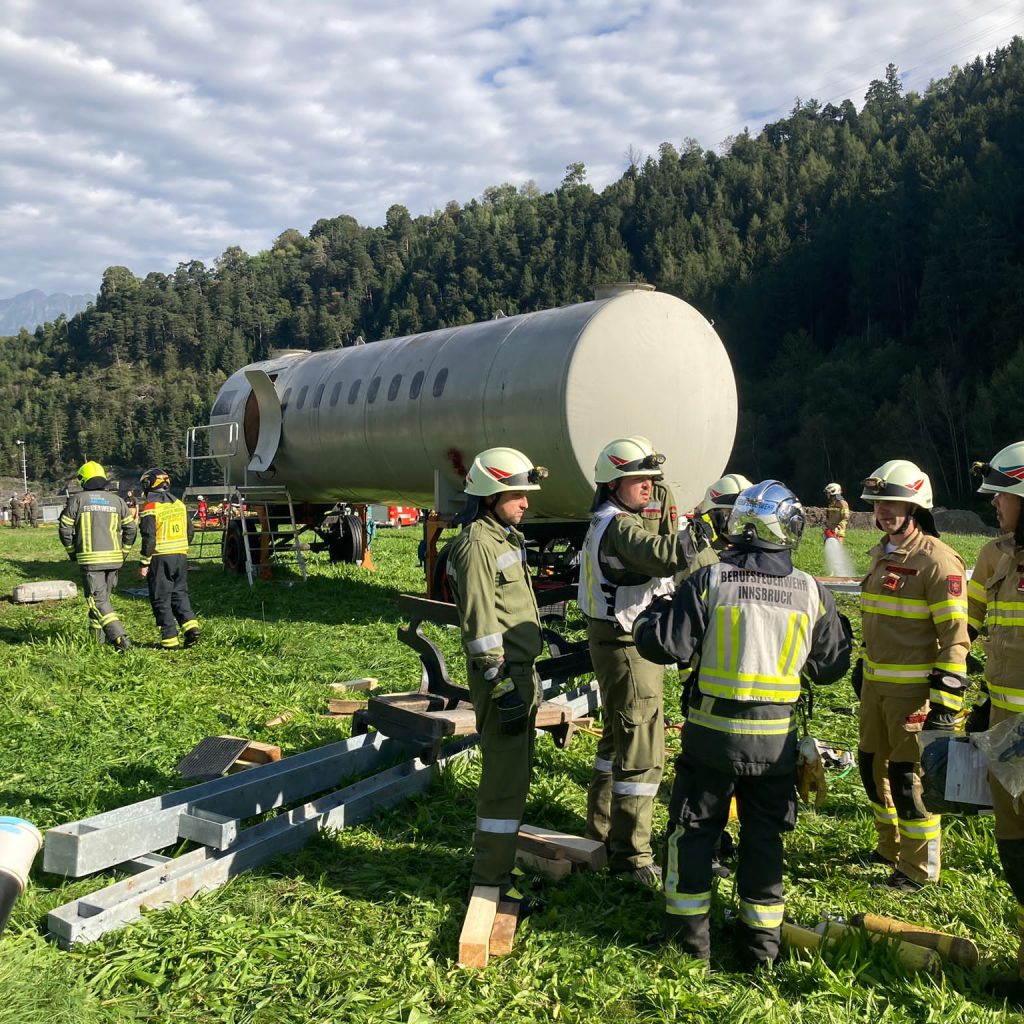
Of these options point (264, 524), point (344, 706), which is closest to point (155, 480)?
point (344, 706)

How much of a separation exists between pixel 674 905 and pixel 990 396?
177 ft

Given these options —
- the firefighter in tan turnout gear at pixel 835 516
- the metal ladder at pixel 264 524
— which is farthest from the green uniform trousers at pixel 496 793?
the firefighter in tan turnout gear at pixel 835 516

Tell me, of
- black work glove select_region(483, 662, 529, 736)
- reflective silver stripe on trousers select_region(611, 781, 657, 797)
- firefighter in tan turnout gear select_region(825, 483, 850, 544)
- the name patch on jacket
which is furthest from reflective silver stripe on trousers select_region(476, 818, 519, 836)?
firefighter in tan turnout gear select_region(825, 483, 850, 544)

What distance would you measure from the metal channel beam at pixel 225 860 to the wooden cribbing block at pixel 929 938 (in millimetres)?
2747

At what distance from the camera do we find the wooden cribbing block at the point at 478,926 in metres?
3.91

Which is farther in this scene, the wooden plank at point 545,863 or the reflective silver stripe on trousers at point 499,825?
the wooden plank at point 545,863

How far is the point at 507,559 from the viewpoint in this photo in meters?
4.47

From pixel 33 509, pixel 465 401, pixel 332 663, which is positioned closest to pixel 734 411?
pixel 465 401

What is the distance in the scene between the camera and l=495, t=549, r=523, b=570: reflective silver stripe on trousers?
4.43 meters

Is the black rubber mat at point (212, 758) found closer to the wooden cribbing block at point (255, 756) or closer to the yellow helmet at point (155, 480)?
the wooden cribbing block at point (255, 756)

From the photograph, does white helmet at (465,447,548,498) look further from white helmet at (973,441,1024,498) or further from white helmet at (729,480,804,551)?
white helmet at (973,441,1024,498)

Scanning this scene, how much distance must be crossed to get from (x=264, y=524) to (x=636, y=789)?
1258 centimetres

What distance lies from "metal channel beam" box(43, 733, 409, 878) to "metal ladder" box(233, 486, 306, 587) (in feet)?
30.9

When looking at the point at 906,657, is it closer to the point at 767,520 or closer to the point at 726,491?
the point at 767,520
